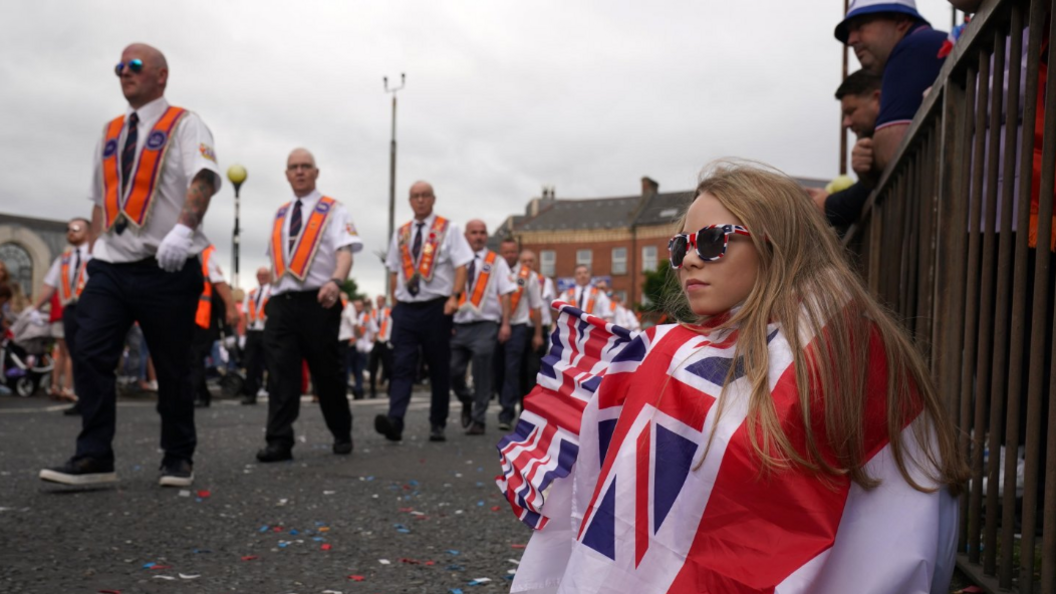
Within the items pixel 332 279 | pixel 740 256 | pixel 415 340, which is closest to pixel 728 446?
pixel 740 256

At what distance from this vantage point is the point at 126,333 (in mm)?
5148

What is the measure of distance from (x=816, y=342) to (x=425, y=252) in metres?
6.73

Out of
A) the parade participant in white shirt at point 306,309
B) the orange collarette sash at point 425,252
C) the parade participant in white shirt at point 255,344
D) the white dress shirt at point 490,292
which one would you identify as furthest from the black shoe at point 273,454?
the parade participant in white shirt at point 255,344

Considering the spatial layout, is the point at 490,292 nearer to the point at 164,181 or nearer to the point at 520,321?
the point at 520,321

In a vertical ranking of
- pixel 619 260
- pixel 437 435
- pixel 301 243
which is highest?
pixel 619 260

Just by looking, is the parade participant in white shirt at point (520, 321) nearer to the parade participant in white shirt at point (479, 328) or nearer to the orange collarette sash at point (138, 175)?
the parade participant in white shirt at point (479, 328)

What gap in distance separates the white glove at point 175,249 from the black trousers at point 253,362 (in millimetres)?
9693

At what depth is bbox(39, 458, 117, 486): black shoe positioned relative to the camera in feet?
16.3

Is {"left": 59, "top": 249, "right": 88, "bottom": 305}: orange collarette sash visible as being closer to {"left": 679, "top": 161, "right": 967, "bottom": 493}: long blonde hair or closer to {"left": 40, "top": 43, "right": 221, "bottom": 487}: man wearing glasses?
{"left": 40, "top": 43, "right": 221, "bottom": 487}: man wearing glasses

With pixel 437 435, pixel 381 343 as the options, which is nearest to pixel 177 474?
pixel 437 435

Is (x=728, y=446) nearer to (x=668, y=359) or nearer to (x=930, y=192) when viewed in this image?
(x=668, y=359)

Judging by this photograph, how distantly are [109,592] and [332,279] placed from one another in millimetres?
3988

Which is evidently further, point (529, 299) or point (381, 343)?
point (381, 343)

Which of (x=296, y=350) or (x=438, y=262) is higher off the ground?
(x=438, y=262)
